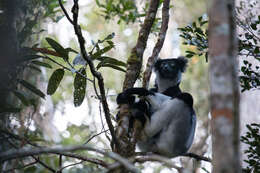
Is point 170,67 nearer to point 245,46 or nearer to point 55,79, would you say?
point 245,46

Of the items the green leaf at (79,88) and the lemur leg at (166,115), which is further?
the lemur leg at (166,115)

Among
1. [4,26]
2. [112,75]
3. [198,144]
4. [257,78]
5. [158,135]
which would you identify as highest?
[112,75]

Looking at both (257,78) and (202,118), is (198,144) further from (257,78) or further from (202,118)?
(257,78)

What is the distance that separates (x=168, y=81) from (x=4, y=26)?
3.00 m

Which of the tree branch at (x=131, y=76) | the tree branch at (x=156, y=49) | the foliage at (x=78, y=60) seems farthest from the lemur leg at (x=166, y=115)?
the tree branch at (x=131, y=76)

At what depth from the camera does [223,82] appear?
1.55 m

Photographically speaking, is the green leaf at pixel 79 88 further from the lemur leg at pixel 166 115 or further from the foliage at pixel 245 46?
the foliage at pixel 245 46

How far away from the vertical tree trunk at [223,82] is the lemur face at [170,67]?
11.6 feet

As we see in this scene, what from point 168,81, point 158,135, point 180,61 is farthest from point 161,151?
point 180,61

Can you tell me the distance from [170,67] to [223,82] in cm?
374

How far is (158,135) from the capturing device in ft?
13.9

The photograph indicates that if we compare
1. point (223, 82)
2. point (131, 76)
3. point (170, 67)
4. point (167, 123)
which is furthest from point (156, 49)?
point (223, 82)

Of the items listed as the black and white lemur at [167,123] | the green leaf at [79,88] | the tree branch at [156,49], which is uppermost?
the tree branch at [156,49]

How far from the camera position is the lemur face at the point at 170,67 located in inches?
205
